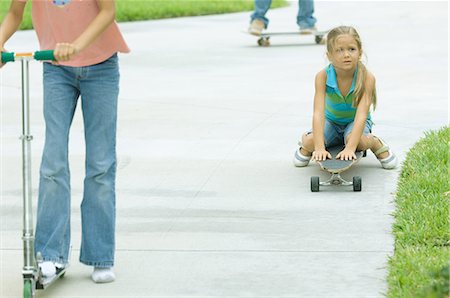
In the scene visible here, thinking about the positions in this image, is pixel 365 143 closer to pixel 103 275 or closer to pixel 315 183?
pixel 315 183

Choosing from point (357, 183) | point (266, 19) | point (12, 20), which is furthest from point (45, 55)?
point (266, 19)

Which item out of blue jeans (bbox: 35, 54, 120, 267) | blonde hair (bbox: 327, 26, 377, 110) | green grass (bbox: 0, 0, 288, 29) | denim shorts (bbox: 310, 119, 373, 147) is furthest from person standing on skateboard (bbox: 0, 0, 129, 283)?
green grass (bbox: 0, 0, 288, 29)

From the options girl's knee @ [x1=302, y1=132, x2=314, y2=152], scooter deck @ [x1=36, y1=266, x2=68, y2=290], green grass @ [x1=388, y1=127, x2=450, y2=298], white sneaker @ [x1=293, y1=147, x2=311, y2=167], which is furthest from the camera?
white sneaker @ [x1=293, y1=147, x2=311, y2=167]

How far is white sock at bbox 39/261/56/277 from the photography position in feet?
18.3

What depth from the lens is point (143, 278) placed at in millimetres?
5844

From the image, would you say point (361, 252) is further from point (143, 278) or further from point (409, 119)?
point (409, 119)

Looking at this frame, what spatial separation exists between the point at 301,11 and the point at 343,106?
830 cm

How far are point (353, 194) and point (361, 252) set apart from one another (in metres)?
1.32

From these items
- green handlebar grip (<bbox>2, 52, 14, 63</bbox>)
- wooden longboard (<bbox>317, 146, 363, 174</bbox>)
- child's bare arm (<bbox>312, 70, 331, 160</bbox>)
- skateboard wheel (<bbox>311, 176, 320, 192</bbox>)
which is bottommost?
skateboard wheel (<bbox>311, 176, 320, 192</bbox>)

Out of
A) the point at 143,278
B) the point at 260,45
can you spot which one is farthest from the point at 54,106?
the point at 260,45

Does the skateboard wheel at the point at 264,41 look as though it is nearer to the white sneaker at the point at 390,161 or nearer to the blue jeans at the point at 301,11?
the blue jeans at the point at 301,11

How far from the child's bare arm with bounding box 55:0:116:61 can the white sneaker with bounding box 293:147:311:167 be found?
2.92 meters

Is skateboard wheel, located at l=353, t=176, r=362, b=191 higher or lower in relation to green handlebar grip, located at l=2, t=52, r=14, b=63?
lower

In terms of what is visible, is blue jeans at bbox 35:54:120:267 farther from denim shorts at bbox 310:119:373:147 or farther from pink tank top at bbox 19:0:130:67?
denim shorts at bbox 310:119:373:147
